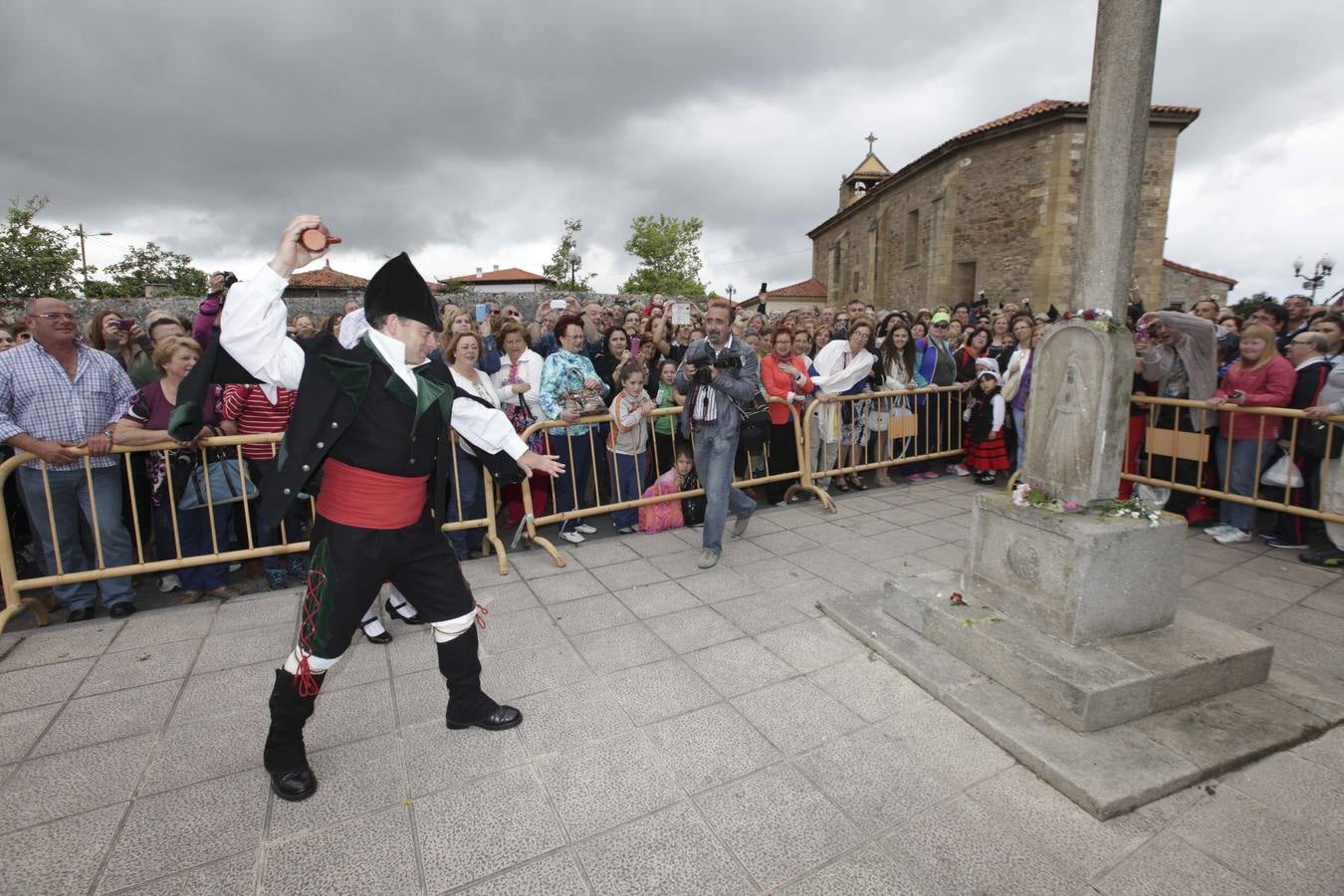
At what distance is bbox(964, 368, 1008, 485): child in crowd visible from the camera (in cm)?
766

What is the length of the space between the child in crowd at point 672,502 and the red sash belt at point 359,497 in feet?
11.6

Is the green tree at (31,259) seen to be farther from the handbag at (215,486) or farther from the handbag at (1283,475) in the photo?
the handbag at (1283,475)

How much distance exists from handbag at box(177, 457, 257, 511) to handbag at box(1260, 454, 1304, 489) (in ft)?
26.7

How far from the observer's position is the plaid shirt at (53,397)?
4.23 m

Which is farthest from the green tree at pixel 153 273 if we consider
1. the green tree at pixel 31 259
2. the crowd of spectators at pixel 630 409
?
the crowd of spectators at pixel 630 409

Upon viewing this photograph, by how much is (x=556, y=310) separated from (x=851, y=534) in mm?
4489

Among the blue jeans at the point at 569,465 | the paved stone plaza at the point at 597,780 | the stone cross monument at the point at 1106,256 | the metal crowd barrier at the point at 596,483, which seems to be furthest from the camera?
the blue jeans at the point at 569,465

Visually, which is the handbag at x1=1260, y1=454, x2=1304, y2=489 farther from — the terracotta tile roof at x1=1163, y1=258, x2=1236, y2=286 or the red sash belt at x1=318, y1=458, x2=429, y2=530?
the terracotta tile roof at x1=1163, y1=258, x2=1236, y2=286

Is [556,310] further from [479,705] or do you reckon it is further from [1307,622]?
[1307,622]

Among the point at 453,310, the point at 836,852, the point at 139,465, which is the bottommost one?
the point at 836,852

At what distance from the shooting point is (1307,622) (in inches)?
159

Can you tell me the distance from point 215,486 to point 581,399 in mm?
2879

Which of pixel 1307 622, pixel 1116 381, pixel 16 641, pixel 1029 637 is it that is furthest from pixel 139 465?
pixel 1307 622

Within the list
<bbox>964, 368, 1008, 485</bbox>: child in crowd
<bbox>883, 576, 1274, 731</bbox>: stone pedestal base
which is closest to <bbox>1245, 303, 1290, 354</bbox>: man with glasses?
<bbox>964, 368, 1008, 485</bbox>: child in crowd
